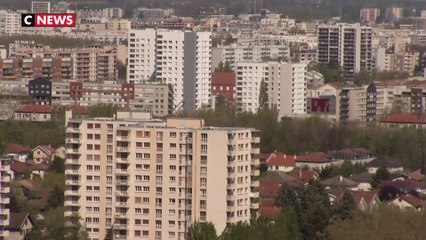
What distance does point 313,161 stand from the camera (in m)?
23.1

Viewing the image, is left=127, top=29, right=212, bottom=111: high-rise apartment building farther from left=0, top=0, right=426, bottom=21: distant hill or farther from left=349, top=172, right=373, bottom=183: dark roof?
left=0, top=0, right=426, bottom=21: distant hill

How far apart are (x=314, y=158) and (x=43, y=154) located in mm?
3262

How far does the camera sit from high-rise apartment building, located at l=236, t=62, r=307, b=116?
30.7 metres

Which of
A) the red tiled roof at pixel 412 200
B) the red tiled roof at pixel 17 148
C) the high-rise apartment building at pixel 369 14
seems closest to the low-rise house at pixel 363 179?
the red tiled roof at pixel 412 200

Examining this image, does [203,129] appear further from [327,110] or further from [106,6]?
[106,6]

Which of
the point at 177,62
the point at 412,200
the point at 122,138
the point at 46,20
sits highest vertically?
the point at 46,20

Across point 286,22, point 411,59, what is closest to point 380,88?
point 411,59

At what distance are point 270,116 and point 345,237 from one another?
11.0 metres

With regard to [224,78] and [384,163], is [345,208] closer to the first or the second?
[384,163]

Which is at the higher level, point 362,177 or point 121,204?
point 121,204

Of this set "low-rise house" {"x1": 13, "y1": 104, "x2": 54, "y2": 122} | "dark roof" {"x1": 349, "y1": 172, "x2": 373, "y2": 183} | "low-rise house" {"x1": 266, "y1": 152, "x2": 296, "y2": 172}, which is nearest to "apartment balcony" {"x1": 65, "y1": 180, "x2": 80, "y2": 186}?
"dark roof" {"x1": 349, "y1": 172, "x2": 373, "y2": 183}

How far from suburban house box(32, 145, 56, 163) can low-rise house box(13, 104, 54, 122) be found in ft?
12.0

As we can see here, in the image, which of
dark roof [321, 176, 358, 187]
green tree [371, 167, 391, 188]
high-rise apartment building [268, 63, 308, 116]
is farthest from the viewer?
high-rise apartment building [268, 63, 308, 116]

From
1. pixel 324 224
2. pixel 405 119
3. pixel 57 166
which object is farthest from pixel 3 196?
pixel 405 119
